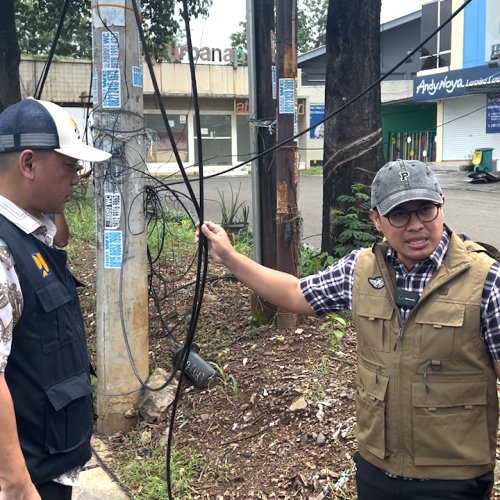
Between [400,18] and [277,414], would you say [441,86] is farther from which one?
[277,414]

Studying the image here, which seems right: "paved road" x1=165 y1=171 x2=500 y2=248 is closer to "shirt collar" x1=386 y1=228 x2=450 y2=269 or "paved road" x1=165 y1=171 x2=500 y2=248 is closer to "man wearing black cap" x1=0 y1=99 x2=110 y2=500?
"shirt collar" x1=386 y1=228 x2=450 y2=269

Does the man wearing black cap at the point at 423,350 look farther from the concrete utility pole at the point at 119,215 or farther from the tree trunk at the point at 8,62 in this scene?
the tree trunk at the point at 8,62

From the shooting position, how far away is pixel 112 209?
373 centimetres

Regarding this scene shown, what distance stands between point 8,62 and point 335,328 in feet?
28.8

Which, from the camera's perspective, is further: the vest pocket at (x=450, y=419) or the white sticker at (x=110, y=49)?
the white sticker at (x=110, y=49)

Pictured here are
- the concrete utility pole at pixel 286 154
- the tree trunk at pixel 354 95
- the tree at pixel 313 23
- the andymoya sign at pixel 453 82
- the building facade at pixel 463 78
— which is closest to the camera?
the concrete utility pole at pixel 286 154

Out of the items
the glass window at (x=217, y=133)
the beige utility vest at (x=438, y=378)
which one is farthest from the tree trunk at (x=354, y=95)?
the glass window at (x=217, y=133)

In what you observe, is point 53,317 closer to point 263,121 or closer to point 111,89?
point 111,89

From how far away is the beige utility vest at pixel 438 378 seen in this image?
1.84m

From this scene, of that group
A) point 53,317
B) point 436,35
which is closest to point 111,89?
point 53,317

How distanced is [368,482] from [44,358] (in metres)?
1.17

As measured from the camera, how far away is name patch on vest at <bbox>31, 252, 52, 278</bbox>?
1.83m

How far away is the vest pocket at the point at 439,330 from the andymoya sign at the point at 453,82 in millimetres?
22037

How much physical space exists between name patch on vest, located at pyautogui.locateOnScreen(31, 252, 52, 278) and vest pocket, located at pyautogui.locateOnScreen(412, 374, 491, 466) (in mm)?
1197
